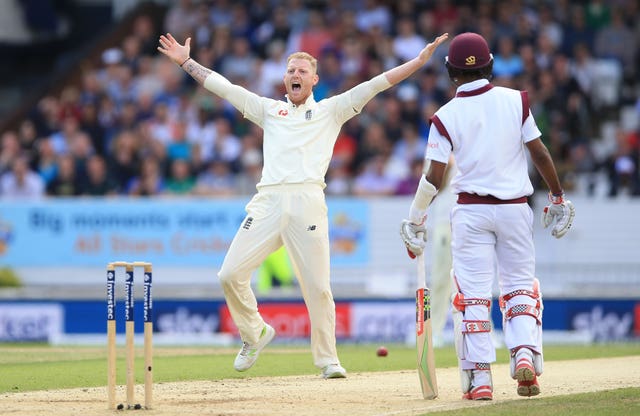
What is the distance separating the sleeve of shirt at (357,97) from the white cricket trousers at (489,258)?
181 centimetres

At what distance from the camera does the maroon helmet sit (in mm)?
8727

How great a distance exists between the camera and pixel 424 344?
8.89 m

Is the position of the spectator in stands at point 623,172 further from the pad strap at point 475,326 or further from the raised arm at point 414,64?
the pad strap at point 475,326

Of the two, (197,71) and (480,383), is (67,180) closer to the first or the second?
(197,71)

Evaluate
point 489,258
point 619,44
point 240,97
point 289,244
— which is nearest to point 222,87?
point 240,97

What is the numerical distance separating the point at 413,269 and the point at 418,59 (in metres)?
10.00

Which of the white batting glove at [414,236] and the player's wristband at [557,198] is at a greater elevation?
the player's wristband at [557,198]

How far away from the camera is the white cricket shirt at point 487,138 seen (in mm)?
8594

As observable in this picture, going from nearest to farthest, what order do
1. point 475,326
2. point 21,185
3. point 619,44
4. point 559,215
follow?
point 475,326, point 559,215, point 21,185, point 619,44

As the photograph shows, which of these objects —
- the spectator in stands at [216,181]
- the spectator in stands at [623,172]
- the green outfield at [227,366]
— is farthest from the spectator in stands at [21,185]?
the spectator in stands at [623,172]

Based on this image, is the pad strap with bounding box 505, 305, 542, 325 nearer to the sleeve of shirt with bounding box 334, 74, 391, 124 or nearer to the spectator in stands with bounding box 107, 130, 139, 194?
the sleeve of shirt with bounding box 334, 74, 391, 124

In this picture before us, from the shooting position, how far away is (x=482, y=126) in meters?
8.62

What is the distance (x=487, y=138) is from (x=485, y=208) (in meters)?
0.47

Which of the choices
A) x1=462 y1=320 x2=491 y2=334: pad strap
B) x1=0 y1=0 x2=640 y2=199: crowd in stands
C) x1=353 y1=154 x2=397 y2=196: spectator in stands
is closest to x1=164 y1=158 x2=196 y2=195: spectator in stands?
x1=0 y1=0 x2=640 y2=199: crowd in stands
